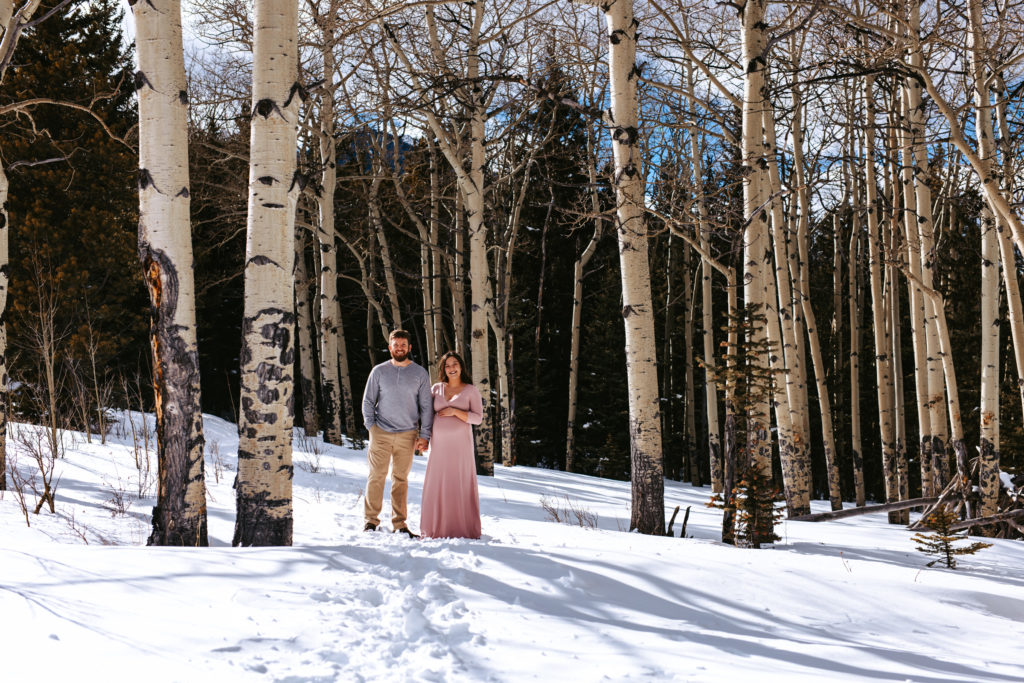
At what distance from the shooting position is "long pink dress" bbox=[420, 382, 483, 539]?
598 centimetres

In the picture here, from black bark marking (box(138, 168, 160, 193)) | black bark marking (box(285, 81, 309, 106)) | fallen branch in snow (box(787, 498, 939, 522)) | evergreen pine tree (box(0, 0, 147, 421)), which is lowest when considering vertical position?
fallen branch in snow (box(787, 498, 939, 522))

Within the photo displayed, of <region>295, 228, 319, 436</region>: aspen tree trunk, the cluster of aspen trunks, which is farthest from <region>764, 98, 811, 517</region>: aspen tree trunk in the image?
<region>295, 228, 319, 436</region>: aspen tree trunk

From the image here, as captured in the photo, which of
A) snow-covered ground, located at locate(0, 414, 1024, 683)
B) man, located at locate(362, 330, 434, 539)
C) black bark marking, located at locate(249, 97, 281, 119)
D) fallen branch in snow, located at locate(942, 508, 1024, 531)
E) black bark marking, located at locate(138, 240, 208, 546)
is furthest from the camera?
fallen branch in snow, located at locate(942, 508, 1024, 531)

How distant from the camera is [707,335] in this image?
1538 cm

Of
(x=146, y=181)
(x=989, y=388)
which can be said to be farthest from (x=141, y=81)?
(x=989, y=388)

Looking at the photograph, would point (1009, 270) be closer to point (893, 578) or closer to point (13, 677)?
point (893, 578)

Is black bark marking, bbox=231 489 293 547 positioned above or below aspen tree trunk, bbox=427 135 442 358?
below

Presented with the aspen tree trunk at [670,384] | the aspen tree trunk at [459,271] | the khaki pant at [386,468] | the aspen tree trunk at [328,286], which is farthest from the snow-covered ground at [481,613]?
the aspen tree trunk at [670,384]

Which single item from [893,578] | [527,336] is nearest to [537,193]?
[527,336]

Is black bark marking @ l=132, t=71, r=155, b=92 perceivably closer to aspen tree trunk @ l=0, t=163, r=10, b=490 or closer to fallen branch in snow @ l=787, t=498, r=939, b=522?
aspen tree trunk @ l=0, t=163, r=10, b=490

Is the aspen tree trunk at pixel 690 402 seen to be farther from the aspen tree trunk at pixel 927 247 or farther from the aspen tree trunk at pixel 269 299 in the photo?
the aspen tree trunk at pixel 269 299

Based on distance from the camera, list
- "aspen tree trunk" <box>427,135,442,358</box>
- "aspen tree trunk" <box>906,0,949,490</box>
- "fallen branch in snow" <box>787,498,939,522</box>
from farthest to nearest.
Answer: "aspen tree trunk" <box>427,135,442,358</box>, "aspen tree trunk" <box>906,0,949,490</box>, "fallen branch in snow" <box>787,498,939,522</box>

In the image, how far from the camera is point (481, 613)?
346cm

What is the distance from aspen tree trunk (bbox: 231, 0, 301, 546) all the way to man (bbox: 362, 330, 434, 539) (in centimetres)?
133
